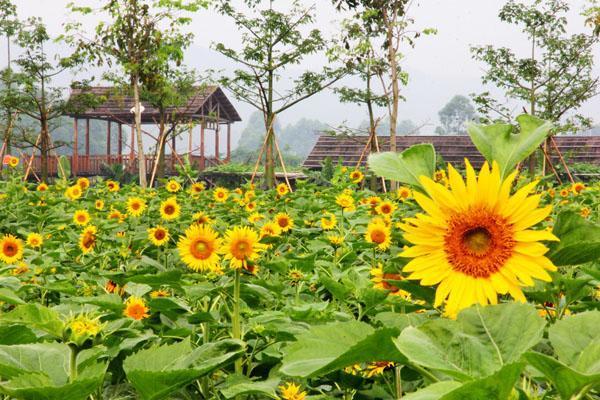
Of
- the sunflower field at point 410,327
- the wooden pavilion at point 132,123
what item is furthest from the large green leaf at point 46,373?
the wooden pavilion at point 132,123

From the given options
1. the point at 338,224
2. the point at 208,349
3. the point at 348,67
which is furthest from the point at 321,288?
the point at 348,67

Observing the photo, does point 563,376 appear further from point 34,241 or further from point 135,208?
point 135,208

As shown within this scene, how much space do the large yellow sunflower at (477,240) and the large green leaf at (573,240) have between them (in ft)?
0.13

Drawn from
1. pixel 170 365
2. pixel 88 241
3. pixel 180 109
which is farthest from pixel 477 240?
pixel 180 109

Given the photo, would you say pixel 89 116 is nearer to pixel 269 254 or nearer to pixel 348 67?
pixel 348 67

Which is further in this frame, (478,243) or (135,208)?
(135,208)

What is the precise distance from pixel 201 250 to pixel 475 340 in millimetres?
896

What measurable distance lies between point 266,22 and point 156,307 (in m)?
15.2

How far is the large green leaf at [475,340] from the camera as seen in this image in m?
0.53

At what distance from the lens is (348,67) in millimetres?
15578

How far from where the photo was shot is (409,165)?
79 centimetres

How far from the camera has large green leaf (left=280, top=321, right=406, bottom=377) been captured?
0.56 meters

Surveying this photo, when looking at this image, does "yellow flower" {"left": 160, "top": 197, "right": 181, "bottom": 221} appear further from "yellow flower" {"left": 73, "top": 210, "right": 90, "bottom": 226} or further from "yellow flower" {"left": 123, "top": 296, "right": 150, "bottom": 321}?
"yellow flower" {"left": 123, "top": 296, "right": 150, "bottom": 321}

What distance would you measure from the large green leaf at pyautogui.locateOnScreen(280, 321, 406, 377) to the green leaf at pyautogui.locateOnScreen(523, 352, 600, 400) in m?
0.12
